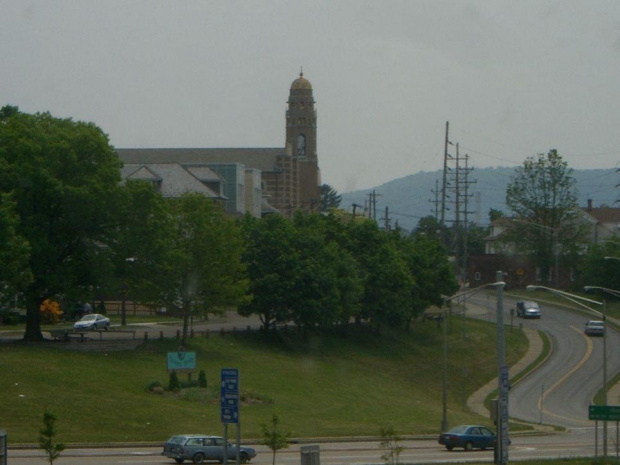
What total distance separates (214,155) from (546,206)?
211 feet

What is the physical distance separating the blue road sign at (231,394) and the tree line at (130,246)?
1307 inches

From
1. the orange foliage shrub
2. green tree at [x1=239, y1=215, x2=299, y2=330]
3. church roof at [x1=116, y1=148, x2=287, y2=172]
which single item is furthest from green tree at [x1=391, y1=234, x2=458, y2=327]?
church roof at [x1=116, y1=148, x2=287, y2=172]

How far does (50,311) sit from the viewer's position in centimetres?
8306

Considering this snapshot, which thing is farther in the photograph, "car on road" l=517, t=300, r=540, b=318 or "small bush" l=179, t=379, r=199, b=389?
"car on road" l=517, t=300, r=540, b=318

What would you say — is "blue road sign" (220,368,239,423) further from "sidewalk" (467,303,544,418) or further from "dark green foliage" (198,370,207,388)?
"sidewalk" (467,303,544,418)

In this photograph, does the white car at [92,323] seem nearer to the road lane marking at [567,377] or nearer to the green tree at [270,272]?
the green tree at [270,272]

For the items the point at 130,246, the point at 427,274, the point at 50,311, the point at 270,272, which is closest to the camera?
the point at 130,246

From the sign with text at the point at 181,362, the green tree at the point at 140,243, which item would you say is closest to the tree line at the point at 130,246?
the green tree at the point at 140,243

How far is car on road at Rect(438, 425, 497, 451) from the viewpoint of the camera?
47.0 metres

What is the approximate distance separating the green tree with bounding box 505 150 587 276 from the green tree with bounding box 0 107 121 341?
69194 millimetres

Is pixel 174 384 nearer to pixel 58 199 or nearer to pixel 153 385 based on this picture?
pixel 153 385

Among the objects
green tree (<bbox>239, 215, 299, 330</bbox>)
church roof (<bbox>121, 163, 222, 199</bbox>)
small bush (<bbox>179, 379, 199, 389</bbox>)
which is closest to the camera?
small bush (<bbox>179, 379, 199, 389</bbox>)

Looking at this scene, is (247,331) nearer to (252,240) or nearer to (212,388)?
(252,240)

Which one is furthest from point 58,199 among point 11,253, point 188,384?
point 188,384
